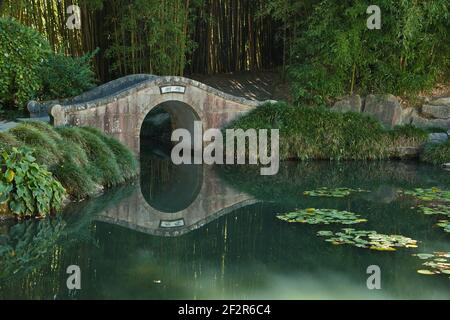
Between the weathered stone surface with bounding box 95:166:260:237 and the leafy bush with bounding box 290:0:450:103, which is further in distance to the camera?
the leafy bush with bounding box 290:0:450:103

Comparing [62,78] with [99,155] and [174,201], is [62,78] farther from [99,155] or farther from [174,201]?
[174,201]

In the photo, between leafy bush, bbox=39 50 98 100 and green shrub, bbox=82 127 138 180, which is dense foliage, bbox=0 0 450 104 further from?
green shrub, bbox=82 127 138 180

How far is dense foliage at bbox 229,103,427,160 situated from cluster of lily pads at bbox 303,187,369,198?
253 cm

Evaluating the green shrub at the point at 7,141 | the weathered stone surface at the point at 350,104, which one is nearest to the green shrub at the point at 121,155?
the green shrub at the point at 7,141

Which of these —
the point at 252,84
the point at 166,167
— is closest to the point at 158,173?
the point at 166,167

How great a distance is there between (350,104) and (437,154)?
7.58 ft

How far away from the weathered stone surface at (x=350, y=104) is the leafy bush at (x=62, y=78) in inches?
200

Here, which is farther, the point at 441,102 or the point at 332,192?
the point at 441,102

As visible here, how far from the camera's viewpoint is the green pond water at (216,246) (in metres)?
6.16

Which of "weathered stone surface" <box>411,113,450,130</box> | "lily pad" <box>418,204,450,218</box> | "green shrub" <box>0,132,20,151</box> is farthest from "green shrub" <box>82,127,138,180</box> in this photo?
"weathered stone surface" <box>411,113,450,130</box>

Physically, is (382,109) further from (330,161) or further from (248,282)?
(248,282)

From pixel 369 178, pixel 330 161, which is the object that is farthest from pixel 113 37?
pixel 369 178

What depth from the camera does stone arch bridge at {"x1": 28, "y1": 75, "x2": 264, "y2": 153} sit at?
11352 mm

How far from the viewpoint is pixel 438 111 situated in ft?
47.8
